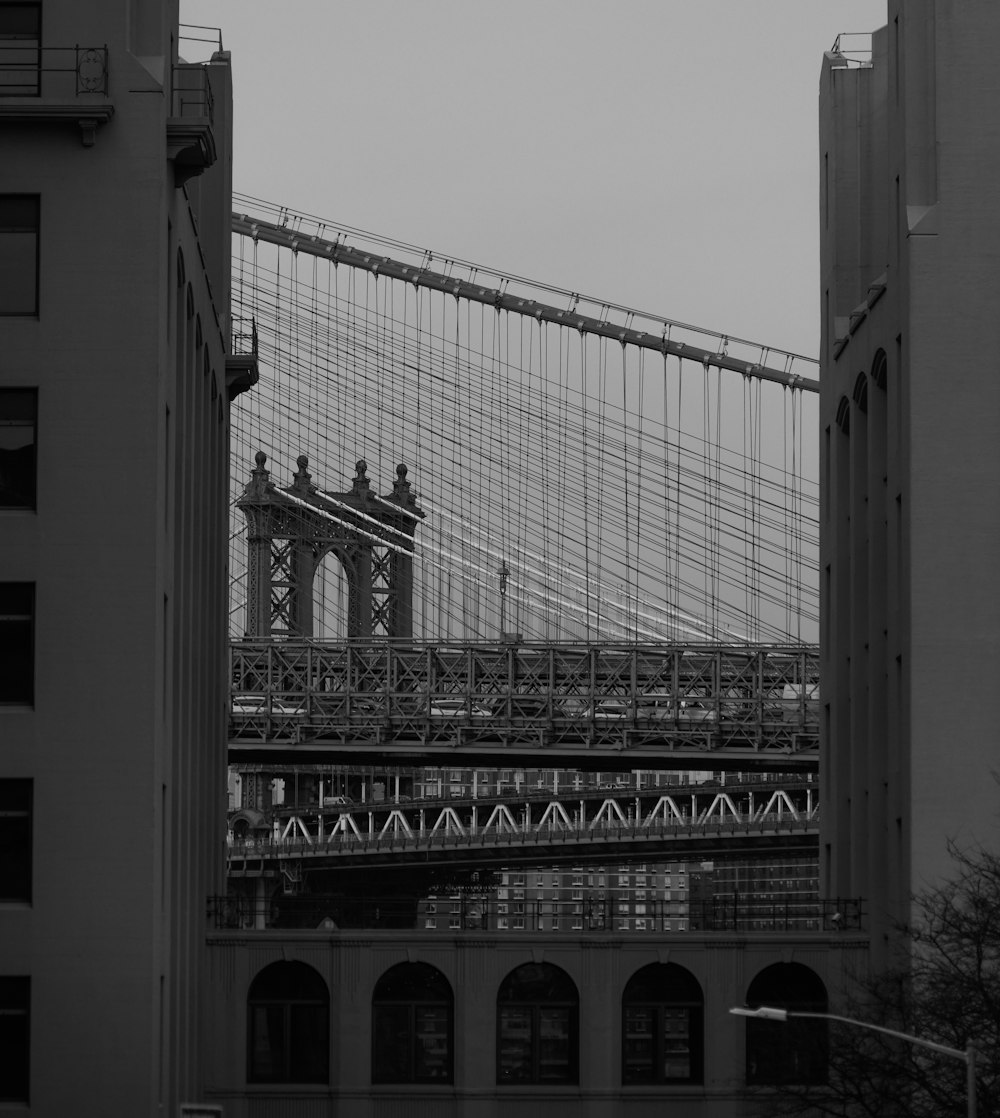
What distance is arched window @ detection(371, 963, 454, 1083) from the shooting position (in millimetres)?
55438

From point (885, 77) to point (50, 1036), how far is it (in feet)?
103

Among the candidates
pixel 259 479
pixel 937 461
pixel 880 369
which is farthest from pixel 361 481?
pixel 937 461

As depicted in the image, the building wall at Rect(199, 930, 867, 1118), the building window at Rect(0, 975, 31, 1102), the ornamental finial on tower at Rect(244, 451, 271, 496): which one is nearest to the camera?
the building window at Rect(0, 975, 31, 1102)

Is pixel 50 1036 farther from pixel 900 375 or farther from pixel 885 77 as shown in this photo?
pixel 885 77

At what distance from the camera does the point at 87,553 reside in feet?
150

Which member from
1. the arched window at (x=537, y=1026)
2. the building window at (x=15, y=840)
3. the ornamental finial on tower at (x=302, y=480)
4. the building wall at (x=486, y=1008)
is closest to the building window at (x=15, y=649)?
the building window at (x=15, y=840)

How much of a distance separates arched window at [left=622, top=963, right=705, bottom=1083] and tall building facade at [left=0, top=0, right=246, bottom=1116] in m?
11.3

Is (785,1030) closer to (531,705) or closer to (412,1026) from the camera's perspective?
(412,1026)

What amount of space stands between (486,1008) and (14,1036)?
13.3 m

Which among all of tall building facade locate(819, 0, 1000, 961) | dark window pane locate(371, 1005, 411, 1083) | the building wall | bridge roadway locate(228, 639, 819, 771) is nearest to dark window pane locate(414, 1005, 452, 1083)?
dark window pane locate(371, 1005, 411, 1083)

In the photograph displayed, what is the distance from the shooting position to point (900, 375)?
53.5 m

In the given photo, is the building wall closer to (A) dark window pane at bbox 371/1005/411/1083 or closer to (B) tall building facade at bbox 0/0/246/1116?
(A) dark window pane at bbox 371/1005/411/1083

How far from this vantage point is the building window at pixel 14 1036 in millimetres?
44562

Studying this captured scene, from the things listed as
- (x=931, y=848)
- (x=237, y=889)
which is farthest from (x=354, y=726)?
(x=931, y=848)
